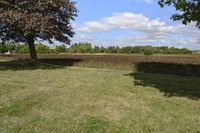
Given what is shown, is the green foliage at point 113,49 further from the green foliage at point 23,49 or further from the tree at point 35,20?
the tree at point 35,20

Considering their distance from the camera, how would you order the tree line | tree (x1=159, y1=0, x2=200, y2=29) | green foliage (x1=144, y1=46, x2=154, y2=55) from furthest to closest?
1. the tree line
2. green foliage (x1=144, y1=46, x2=154, y2=55)
3. tree (x1=159, y1=0, x2=200, y2=29)

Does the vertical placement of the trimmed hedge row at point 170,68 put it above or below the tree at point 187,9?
below

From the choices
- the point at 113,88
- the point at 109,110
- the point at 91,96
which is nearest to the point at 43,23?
the point at 113,88

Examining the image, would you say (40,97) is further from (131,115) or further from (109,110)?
(131,115)

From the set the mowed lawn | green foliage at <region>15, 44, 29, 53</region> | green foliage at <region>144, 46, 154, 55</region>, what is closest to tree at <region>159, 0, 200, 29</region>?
the mowed lawn

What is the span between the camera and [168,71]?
30641 mm

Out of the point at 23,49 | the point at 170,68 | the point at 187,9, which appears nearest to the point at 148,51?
the point at 23,49

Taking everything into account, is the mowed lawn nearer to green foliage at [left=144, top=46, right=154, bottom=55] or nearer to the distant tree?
green foliage at [left=144, top=46, right=154, bottom=55]

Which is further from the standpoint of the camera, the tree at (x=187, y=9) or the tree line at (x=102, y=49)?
the tree line at (x=102, y=49)

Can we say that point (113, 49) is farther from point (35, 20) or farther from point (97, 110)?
point (97, 110)

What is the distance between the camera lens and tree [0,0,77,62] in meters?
28.0

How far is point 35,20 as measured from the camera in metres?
28.4

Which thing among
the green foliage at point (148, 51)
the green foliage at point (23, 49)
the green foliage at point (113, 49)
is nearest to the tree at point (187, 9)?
the green foliage at point (148, 51)

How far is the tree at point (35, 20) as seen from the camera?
2802 cm
